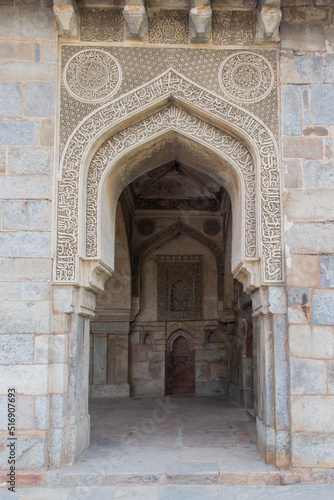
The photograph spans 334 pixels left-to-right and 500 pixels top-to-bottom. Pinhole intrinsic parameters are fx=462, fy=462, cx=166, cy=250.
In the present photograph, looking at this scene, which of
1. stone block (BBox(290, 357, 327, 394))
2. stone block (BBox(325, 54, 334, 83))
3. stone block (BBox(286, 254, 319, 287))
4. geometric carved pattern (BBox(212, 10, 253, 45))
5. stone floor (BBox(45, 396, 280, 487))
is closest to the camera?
stone floor (BBox(45, 396, 280, 487))

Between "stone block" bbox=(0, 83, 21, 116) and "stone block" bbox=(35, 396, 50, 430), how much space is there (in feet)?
7.88

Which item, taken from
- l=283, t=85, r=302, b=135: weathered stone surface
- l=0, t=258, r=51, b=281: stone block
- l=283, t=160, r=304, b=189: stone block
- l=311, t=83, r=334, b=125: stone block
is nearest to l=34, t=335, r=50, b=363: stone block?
l=0, t=258, r=51, b=281: stone block

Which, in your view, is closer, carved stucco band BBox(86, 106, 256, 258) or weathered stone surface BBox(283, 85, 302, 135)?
weathered stone surface BBox(283, 85, 302, 135)

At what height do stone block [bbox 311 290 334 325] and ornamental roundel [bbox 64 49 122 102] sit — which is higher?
ornamental roundel [bbox 64 49 122 102]

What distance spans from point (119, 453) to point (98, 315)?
14.1ft

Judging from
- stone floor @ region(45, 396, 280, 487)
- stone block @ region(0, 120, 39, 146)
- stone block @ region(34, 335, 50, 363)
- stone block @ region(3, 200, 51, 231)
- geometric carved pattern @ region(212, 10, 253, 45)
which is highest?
geometric carved pattern @ region(212, 10, 253, 45)

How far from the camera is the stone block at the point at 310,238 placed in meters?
3.83

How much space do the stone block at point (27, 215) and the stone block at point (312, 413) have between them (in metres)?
2.48

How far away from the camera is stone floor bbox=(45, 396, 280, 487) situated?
3.54 m

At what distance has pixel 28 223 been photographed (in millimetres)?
3873

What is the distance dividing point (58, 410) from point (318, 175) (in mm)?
2893

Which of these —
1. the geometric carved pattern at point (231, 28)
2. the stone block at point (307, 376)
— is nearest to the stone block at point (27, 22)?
the geometric carved pattern at point (231, 28)

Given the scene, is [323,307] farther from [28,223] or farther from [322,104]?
[28,223]

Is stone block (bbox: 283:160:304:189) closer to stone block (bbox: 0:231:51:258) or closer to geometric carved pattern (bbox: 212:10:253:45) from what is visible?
geometric carved pattern (bbox: 212:10:253:45)
